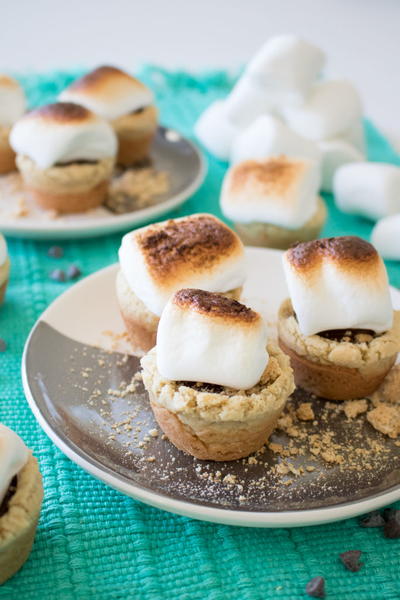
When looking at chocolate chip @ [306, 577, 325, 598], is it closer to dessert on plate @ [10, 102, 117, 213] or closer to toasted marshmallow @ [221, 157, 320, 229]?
toasted marshmallow @ [221, 157, 320, 229]

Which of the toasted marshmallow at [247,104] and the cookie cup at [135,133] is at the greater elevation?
the toasted marshmallow at [247,104]

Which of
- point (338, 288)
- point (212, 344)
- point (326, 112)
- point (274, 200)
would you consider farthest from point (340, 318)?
point (326, 112)

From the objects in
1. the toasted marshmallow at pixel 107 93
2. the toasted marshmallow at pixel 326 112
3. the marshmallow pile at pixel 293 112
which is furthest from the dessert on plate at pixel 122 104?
the toasted marshmallow at pixel 326 112

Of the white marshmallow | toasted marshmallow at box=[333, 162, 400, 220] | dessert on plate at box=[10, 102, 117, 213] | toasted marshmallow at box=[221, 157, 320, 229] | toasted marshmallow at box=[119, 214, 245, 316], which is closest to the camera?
toasted marshmallow at box=[119, 214, 245, 316]

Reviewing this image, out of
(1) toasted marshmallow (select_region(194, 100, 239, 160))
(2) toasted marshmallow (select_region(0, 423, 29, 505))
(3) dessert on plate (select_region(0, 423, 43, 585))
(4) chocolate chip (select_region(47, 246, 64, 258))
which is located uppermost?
(2) toasted marshmallow (select_region(0, 423, 29, 505))

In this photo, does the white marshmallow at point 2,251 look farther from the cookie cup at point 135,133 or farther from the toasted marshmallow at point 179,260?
the cookie cup at point 135,133

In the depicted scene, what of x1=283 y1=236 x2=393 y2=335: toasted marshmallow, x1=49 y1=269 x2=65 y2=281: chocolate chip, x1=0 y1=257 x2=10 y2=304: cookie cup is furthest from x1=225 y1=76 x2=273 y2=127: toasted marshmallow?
x1=283 y1=236 x2=393 y2=335: toasted marshmallow

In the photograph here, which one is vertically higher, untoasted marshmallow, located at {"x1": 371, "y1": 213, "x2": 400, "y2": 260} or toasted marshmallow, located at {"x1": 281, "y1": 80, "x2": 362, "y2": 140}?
toasted marshmallow, located at {"x1": 281, "y1": 80, "x2": 362, "y2": 140}
